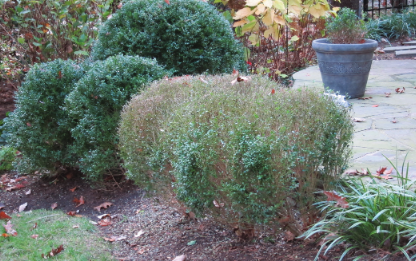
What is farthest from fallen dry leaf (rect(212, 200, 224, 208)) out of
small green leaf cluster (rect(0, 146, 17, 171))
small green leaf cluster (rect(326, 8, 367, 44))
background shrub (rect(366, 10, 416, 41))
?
background shrub (rect(366, 10, 416, 41))

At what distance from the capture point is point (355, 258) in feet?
8.30

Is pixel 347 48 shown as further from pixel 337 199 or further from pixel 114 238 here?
pixel 114 238

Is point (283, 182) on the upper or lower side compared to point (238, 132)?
lower

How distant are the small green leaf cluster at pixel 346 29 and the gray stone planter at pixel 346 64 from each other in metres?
0.14

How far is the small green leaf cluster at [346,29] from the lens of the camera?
19.6ft

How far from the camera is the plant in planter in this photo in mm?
5992

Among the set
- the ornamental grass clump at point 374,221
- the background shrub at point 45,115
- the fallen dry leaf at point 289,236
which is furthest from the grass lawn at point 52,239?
the ornamental grass clump at point 374,221

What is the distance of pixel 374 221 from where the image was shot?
2566 millimetres

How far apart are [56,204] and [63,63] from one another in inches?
64.6

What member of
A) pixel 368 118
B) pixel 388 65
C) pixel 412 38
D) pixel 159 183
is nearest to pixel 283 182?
pixel 159 183

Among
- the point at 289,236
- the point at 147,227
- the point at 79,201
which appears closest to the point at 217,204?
the point at 289,236

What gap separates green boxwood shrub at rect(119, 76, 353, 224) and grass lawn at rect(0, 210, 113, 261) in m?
0.92

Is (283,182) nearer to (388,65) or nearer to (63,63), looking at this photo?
(63,63)

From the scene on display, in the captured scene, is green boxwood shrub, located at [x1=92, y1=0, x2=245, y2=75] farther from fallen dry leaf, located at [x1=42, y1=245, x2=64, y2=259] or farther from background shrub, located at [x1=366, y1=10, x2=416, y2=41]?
background shrub, located at [x1=366, y1=10, x2=416, y2=41]
